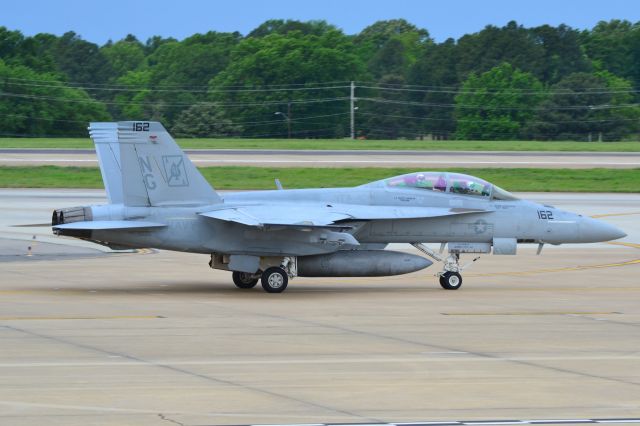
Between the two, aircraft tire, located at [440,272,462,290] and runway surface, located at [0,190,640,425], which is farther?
aircraft tire, located at [440,272,462,290]

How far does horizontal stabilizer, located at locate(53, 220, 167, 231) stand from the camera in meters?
20.6

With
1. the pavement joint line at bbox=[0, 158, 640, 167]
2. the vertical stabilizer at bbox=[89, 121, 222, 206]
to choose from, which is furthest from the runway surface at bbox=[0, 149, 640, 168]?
the vertical stabilizer at bbox=[89, 121, 222, 206]

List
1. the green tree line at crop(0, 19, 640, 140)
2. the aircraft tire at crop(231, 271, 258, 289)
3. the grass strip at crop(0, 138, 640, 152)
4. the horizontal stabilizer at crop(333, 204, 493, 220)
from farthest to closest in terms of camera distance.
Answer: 1. the green tree line at crop(0, 19, 640, 140)
2. the grass strip at crop(0, 138, 640, 152)
3. the aircraft tire at crop(231, 271, 258, 289)
4. the horizontal stabilizer at crop(333, 204, 493, 220)

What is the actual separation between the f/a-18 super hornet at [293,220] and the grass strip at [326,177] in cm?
2606

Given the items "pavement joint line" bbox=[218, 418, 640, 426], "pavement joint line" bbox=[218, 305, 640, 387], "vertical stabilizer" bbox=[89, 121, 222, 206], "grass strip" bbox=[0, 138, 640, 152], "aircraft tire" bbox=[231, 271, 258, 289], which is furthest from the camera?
"grass strip" bbox=[0, 138, 640, 152]

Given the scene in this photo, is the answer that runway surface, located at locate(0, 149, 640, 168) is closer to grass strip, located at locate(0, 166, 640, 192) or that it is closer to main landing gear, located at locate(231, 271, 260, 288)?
grass strip, located at locate(0, 166, 640, 192)

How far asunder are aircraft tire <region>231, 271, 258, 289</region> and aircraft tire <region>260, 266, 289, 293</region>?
0.97 m

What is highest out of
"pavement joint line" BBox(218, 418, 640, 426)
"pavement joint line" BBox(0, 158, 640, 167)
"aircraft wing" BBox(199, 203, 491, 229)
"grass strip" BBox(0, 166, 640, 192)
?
"pavement joint line" BBox(0, 158, 640, 167)

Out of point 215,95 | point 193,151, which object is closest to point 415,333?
point 193,151

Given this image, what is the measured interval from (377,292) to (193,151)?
161 ft

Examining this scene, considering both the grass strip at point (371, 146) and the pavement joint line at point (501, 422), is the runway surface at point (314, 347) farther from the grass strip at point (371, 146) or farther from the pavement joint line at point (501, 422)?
the grass strip at point (371, 146)

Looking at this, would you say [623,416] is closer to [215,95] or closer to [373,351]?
[373,351]

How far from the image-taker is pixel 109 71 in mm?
147500

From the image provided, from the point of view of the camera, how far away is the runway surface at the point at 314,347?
11.8m
